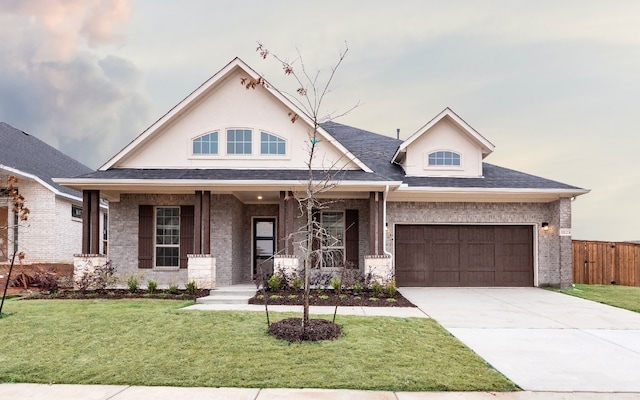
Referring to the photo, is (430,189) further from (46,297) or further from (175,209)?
(46,297)

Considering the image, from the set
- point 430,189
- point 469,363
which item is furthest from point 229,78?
point 469,363

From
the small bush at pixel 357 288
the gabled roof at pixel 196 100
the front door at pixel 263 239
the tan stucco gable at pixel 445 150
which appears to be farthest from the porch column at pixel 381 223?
the front door at pixel 263 239

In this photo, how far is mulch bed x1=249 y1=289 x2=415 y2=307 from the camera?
9.74m

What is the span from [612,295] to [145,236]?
554 inches

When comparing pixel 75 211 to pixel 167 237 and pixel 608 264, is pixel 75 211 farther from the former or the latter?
pixel 608 264

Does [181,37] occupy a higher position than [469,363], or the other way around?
[181,37]

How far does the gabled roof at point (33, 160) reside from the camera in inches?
593

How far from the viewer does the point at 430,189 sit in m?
13.1

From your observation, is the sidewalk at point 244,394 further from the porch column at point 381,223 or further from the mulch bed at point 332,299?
the porch column at point 381,223

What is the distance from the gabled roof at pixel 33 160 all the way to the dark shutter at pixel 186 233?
5698 millimetres

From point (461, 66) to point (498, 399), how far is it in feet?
46.7

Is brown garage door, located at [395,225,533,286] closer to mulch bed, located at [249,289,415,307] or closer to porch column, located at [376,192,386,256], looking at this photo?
porch column, located at [376,192,386,256]

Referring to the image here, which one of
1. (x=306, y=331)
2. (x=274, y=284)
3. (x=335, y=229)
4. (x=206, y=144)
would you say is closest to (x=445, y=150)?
(x=335, y=229)

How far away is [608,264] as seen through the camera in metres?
15.7
